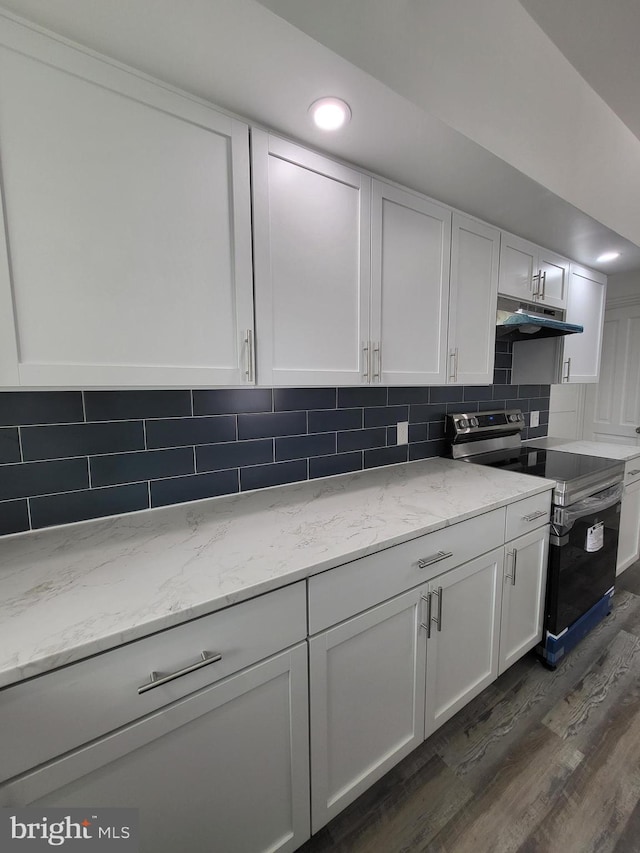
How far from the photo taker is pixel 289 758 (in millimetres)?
908

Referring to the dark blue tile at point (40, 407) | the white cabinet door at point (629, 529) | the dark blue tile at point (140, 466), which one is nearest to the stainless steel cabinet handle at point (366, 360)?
the dark blue tile at point (140, 466)

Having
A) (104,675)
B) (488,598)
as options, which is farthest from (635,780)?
(104,675)

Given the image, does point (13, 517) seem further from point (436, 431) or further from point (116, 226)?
point (436, 431)

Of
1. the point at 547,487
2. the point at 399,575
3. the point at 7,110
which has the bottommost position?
the point at 399,575

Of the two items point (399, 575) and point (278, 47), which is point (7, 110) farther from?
point (399, 575)

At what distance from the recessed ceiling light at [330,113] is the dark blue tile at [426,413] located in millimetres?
1274

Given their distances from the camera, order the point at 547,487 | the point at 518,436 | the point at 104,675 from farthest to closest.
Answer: the point at 518,436, the point at 547,487, the point at 104,675

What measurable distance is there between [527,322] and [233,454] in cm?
152

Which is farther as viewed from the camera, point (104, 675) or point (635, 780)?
point (635, 780)

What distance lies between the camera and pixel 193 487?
1.31m

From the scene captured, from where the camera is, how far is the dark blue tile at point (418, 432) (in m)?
1.93

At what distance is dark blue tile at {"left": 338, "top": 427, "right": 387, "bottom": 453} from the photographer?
1678mm

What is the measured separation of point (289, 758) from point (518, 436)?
7.24 feet

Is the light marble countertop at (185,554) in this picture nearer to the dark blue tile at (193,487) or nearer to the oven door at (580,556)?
the dark blue tile at (193,487)
